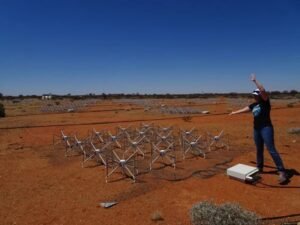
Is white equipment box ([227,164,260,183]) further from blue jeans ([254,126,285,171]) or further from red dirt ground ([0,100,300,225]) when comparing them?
blue jeans ([254,126,285,171])

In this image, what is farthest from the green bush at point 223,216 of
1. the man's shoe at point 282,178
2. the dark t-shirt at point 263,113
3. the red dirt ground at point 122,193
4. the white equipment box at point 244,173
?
the dark t-shirt at point 263,113

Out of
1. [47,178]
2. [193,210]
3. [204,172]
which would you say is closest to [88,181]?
[47,178]

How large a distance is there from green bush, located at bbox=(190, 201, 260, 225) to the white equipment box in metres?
3.18

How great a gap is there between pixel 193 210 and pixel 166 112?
3062cm

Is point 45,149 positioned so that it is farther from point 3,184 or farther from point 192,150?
point 192,150

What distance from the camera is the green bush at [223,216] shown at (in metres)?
4.60

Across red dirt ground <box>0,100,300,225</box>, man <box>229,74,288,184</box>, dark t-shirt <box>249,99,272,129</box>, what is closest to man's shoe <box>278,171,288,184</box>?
man <box>229,74,288,184</box>

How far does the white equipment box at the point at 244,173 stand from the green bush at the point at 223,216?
3181 millimetres

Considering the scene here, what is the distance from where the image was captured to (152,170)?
9500 millimetres

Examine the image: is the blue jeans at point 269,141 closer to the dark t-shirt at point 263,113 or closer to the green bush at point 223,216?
the dark t-shirt at point 263,113

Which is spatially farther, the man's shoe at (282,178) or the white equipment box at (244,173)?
the white equipment box at (244,173)

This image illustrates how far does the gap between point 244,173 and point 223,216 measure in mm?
3524

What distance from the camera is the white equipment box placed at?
7.86 meters

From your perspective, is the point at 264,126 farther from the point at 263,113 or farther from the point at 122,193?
the point at 122,193
